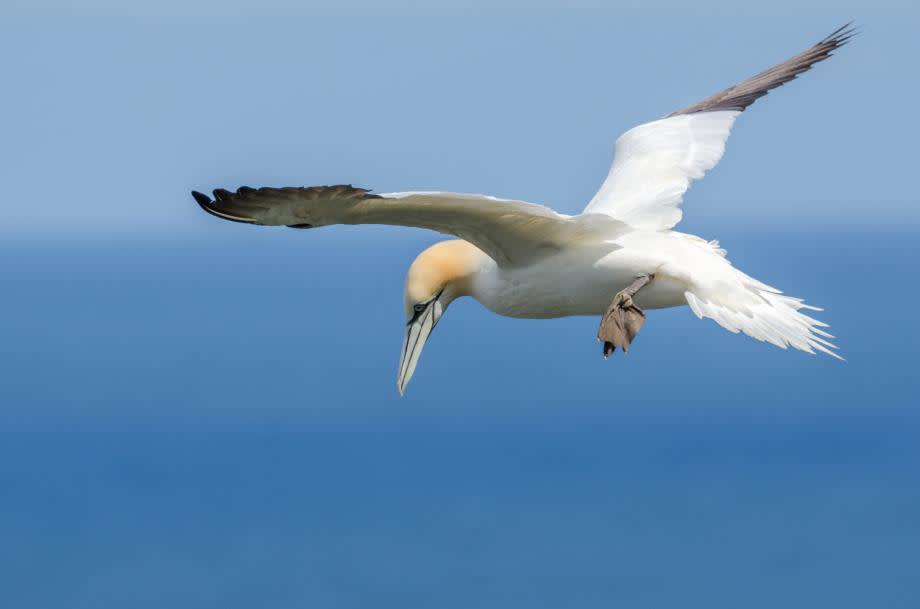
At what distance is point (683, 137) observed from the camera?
11.7m

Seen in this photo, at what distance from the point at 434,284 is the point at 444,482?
12459cm

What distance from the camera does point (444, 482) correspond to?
13400 cm

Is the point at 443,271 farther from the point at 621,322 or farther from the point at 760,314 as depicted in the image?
the point at 760,314

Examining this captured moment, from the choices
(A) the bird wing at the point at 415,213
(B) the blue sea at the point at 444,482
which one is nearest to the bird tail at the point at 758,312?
(A) the bird wing at the point at 415,213

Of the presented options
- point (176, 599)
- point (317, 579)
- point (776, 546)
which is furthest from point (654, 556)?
point (176, 599)

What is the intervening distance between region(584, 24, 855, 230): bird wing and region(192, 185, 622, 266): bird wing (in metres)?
0.82

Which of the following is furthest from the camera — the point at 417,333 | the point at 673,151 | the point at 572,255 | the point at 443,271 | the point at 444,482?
the point at 444,482

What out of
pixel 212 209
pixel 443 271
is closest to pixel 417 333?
pixel 443 271

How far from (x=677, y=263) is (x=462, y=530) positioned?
104 meters

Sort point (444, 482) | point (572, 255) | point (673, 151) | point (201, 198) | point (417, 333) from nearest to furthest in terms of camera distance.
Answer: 1. point (201, 198)
2. point (572, 255)
3. point (417, 333)
4. point (673, 151)
5. point (444, 482)

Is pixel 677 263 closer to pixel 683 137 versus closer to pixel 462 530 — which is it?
pixel 683 137

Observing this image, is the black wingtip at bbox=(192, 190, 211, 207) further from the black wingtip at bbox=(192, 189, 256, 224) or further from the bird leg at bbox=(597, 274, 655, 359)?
the bird leg at bbox=(597, 274, 655, 359)

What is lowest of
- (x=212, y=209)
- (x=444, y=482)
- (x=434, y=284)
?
(x=212, y=209)

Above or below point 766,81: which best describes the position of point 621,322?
below
